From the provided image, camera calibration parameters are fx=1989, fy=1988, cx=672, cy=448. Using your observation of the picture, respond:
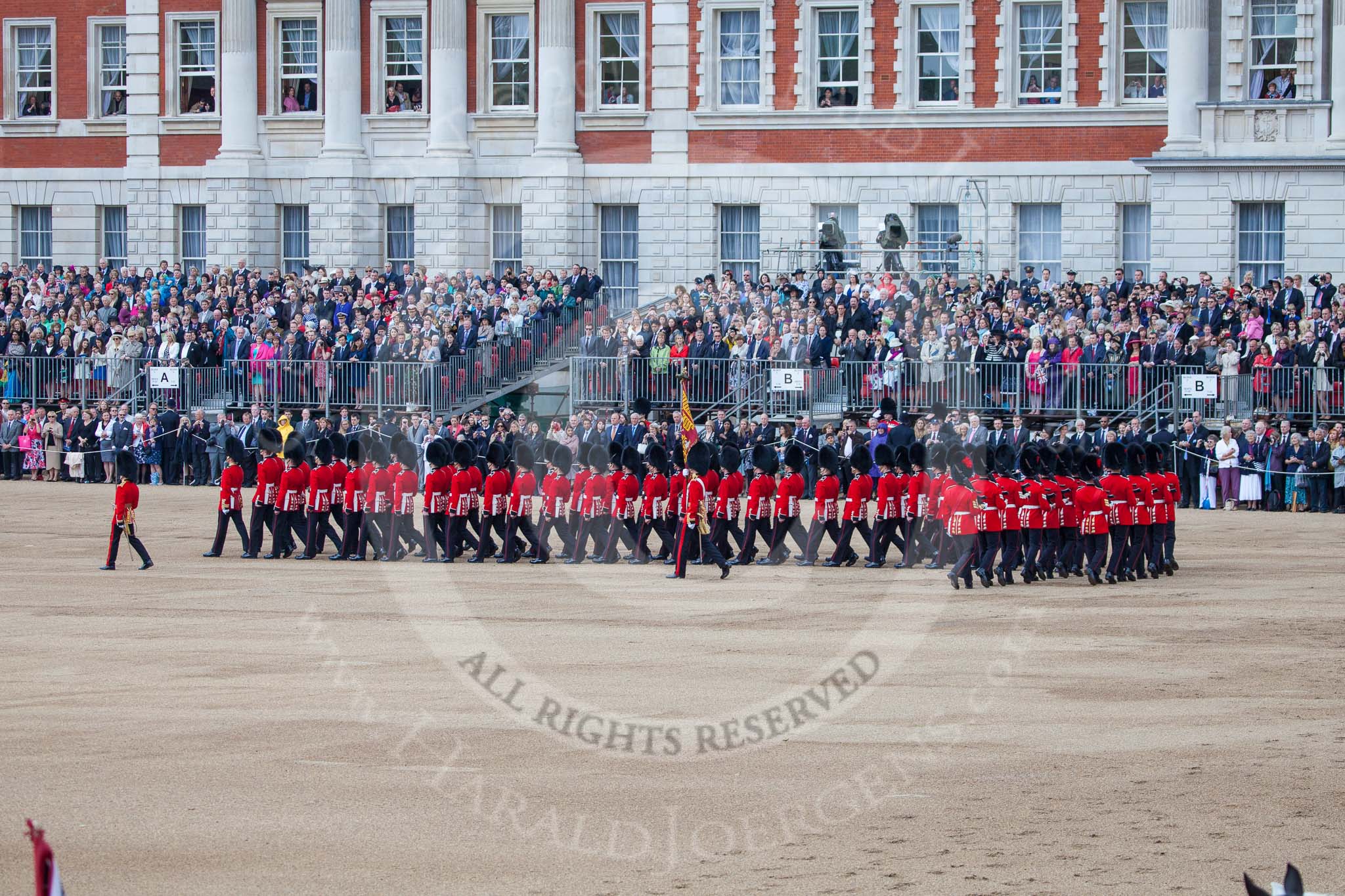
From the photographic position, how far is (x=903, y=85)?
3731cm

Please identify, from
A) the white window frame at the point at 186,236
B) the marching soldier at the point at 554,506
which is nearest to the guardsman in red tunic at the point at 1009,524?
the marching soldier at the point at 554,506

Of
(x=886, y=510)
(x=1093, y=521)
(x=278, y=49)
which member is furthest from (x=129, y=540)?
(x=278, y=49)

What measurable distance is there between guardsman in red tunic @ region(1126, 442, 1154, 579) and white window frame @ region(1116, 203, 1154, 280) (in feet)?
52.1

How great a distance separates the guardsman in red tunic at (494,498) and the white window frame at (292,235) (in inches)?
757

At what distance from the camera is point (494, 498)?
22.8 m

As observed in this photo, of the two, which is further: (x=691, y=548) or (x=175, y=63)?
(x=175, y=63)

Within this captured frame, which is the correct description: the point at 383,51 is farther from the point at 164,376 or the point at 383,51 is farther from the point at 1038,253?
the point at 1038,253

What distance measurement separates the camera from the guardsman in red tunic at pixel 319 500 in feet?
75.8

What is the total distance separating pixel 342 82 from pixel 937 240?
1250 centimetres

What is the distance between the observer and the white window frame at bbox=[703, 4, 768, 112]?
38000 mm

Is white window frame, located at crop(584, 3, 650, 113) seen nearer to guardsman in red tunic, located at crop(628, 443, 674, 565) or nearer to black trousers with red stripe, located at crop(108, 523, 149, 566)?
guardsman in red tunic, located at crop(628, 443, 674, 565)

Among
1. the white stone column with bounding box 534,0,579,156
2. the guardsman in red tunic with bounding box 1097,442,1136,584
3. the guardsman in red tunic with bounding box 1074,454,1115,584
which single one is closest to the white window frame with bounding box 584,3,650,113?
the white stone column with bounding box 534,0,579,156


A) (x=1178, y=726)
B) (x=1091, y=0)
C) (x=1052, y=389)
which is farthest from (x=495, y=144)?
(x=1178, y=726)

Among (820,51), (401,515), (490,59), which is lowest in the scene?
(401,515)
